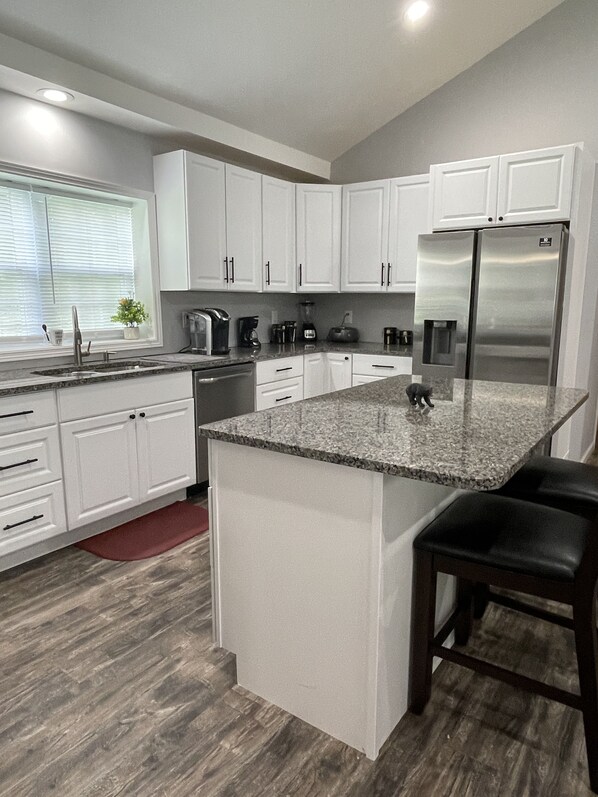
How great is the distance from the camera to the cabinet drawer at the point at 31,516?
247cm

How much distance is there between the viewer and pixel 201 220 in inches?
141

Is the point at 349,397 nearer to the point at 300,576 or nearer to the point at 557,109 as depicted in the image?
the point at 300,576

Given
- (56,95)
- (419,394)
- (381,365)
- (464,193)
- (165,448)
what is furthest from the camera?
(381,365)

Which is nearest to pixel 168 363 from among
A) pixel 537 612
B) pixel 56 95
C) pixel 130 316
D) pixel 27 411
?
pixel 130 316

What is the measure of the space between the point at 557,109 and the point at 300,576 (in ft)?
12.7

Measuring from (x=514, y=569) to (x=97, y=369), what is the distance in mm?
2645

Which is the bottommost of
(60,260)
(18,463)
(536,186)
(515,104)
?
(18,463)

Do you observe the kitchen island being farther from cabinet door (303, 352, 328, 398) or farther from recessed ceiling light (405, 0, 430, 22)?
recessed ceiling light (405, 0, 430, 22)

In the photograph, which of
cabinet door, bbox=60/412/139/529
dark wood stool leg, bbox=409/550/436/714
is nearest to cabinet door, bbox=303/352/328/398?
cabinet door, bbox=60/412/139/529

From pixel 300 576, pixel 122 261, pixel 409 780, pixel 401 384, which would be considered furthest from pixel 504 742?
pixel 122 261

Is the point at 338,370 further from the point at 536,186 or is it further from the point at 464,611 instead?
the point at 464,611

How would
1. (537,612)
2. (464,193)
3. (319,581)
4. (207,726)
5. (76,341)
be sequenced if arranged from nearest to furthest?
(319,581) < (207,726) < (537,612) < (76,341) < (464,193)

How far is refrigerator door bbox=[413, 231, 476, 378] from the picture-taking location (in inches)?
142

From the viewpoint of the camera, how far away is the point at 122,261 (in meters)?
3.65
